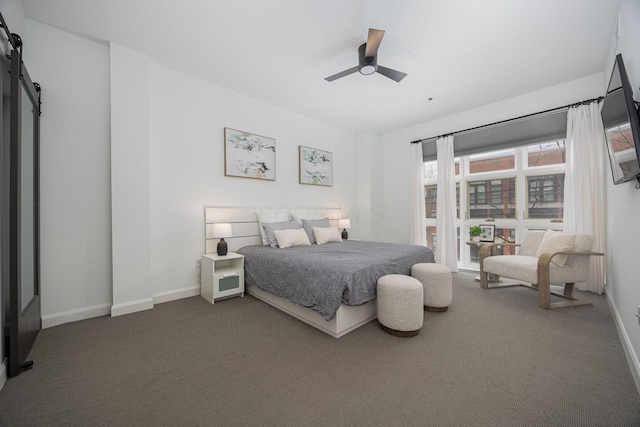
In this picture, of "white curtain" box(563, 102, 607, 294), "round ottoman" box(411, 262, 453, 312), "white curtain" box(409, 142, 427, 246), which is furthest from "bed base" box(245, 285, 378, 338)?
"white curtain" box(563, 102, 607, 294)

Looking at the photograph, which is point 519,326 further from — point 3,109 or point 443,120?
point 3,109

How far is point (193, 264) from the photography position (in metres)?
3.37

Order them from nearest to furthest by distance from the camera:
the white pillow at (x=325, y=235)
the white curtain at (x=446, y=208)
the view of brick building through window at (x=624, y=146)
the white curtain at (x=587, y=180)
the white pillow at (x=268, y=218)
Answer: the view of brick building through window at (x=624, y=146), the white curtain at (x=587, y=180), the white pillow at (x=268, y=218), the white pillow at (x=325, y=235), the white curtain at (x=446, y=208)

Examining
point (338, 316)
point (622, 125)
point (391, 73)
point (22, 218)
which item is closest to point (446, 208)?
point (391, 73)

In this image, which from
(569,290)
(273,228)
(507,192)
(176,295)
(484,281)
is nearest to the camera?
(569,290)

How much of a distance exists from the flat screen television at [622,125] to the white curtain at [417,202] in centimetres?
297

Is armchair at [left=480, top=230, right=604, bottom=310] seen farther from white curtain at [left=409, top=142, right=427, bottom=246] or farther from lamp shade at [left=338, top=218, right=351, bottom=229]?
lamp shade at [left=338, top=218, right=351, bottom=229]

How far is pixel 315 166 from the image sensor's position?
493 cm

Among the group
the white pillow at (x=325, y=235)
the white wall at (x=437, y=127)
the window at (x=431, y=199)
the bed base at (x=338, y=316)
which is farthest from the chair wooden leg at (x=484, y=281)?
the white pillow at (x=325, y=235)

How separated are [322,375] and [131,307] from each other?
7.64 feet

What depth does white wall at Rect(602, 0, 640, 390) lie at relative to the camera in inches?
66.6

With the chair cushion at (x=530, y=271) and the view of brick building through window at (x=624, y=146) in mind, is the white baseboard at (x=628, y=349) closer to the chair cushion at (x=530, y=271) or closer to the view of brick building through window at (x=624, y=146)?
the chair cushion at (x=530, y=271)

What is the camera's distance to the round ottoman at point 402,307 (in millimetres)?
2178

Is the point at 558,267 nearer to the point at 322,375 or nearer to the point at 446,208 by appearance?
the point at 446,208
